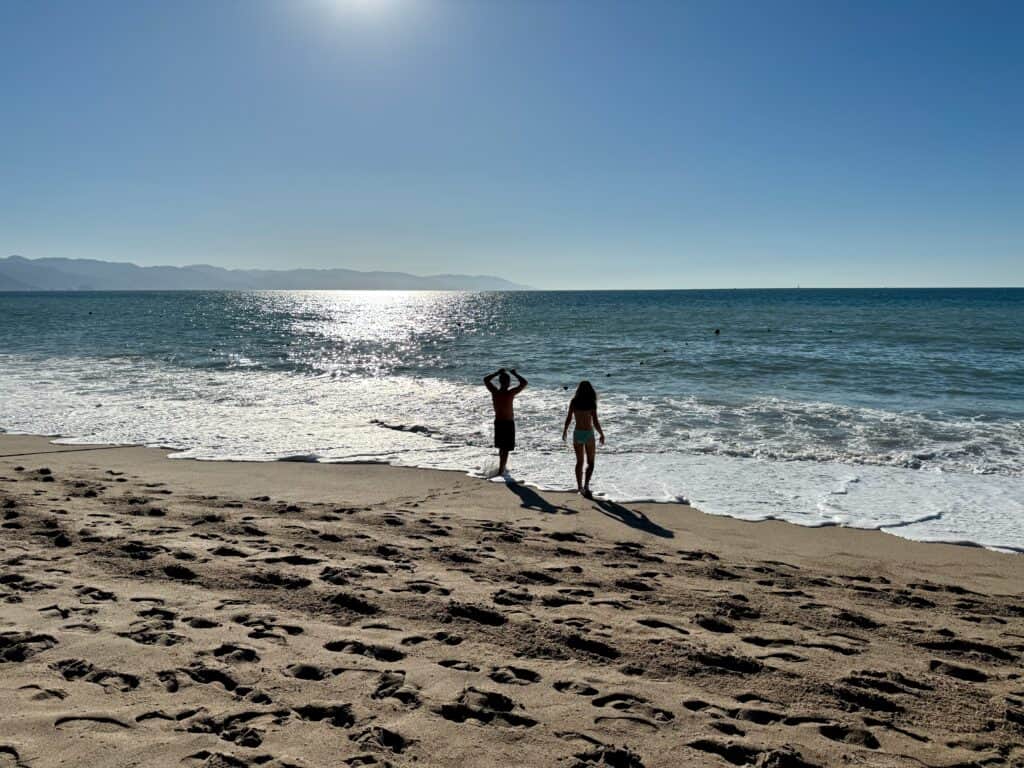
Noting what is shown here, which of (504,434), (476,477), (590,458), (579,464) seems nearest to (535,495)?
(579,464)

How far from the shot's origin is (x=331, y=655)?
4441 mm

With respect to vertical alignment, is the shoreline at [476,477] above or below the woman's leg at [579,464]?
below

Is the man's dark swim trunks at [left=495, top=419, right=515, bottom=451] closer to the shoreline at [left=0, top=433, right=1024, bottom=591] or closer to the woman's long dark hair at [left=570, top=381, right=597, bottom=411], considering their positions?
the shoreline at [left=0, top=433, right=1024, bottom=591]

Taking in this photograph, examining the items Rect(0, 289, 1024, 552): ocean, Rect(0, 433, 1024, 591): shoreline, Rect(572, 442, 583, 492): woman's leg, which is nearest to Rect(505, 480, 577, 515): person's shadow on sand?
Rect(0, 433, 1024, 591): shoreline

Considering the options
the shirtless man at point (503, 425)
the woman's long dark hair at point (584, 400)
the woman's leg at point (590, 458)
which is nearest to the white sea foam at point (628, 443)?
the woman's leg at point (590, 458)

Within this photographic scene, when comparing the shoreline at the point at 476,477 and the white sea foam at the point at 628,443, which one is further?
the white sea foam at the point at 628,443

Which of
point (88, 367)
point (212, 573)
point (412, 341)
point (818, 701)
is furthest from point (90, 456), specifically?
point (412, 341)

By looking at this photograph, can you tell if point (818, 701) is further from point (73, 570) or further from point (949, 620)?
point (73, 570)

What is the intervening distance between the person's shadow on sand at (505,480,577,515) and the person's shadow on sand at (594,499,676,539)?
515 mm

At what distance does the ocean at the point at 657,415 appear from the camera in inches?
404

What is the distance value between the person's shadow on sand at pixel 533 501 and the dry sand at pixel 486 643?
809mm

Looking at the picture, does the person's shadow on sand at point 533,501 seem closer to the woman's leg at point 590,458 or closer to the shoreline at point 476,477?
the shoreline at point 476,477

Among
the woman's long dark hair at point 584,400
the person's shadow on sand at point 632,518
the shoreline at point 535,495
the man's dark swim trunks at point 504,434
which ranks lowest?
the person's shadow on sand at point 632,518

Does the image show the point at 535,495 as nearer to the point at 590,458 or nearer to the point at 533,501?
the point at 533,501
